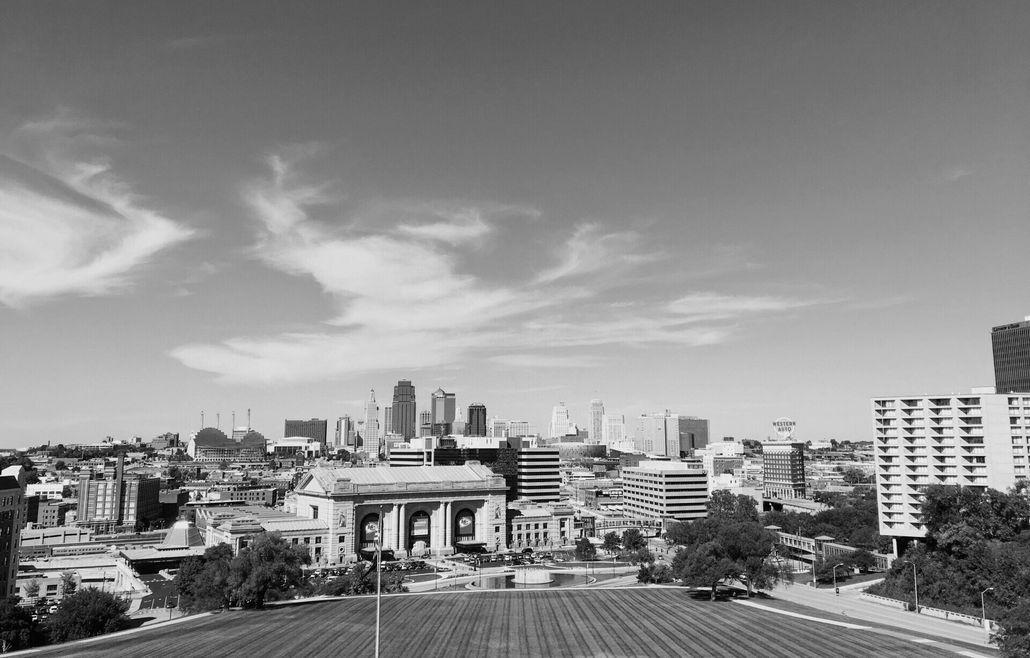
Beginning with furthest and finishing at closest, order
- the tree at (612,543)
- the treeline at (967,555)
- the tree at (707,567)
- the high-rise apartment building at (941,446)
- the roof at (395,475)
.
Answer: the tree at (612,543) < the roof at (395,475) < the high-rise apartment building at (941,446) < the tree at (707,567) < the treeline at (967,555)

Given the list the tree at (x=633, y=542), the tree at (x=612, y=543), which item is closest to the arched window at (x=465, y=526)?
the tree at (x=612, y=543)

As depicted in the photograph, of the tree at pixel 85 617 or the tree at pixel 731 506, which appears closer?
the tree at pixel 85 617

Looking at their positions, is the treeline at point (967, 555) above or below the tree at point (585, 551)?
above

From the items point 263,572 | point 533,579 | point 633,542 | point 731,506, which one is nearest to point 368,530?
point 533,579

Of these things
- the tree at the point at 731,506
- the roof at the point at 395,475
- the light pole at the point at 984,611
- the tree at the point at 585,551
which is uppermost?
the roof at the point at 395,475

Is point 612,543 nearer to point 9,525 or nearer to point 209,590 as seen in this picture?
point 209,590

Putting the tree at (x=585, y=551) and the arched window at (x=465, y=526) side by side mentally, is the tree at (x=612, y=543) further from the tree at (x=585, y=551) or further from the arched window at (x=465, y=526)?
the arched window at (x=465, y=526)

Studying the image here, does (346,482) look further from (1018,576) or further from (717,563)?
(1018,576)
